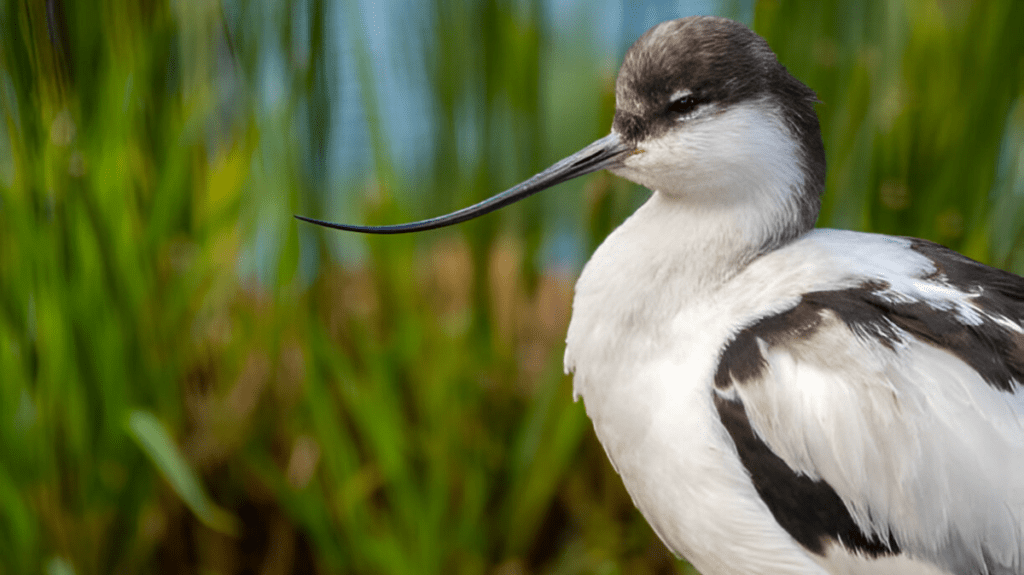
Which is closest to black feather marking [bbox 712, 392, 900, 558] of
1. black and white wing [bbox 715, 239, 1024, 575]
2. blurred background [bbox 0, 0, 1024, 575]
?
black and white wing [bbox 715, 239, 1024, 575]

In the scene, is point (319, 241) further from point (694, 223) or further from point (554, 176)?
point (694, 223)

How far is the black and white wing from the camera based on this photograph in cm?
75

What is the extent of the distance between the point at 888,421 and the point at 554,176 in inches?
15.1

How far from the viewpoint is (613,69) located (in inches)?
50.3

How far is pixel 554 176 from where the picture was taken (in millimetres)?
907

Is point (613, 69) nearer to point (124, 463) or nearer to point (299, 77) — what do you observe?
point (299, 77)

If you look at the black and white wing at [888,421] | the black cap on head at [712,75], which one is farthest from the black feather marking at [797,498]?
the black cap on head at [712,75]

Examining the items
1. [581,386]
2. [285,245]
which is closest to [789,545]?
[581,386]

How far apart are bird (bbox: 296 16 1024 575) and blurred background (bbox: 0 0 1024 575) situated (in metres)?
0.30

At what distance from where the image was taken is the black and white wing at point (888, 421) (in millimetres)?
750

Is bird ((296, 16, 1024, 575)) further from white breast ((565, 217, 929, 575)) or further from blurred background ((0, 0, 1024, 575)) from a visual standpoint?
blurred background ((0, 0, 1024, 575))

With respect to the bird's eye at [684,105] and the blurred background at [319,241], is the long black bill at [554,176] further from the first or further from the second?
the blurred background at [319,241]

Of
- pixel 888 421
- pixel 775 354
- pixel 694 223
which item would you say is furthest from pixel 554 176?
pixel 888 421

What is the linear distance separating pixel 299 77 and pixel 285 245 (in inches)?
8.5
